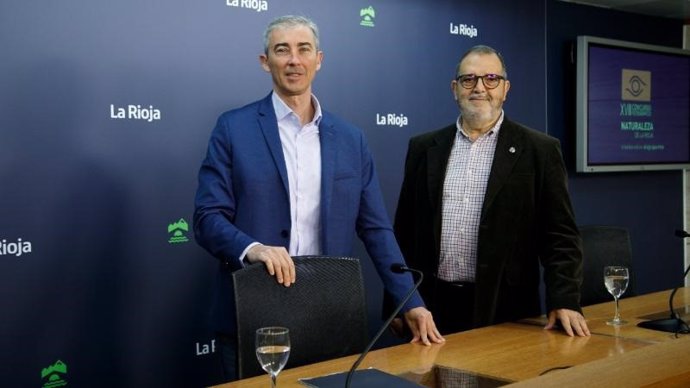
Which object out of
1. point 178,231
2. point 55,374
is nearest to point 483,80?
point 178,231

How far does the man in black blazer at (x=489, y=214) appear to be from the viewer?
108 inches

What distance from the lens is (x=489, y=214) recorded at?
278 cm

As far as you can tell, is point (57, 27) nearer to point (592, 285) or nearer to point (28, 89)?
point (28, 89)

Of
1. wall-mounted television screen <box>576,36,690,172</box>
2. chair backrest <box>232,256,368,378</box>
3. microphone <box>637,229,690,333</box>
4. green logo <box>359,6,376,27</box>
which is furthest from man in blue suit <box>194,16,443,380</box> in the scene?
wall-mounted television screen <box>576,36,690,172</box>

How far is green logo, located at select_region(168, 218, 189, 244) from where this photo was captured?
3516 mm

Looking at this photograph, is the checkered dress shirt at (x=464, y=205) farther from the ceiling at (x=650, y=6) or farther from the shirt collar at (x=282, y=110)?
the ceiling at (x=650, y=6)

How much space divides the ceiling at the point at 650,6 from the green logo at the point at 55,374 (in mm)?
4072

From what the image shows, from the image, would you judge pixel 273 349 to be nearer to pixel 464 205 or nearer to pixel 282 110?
pixel 282 110

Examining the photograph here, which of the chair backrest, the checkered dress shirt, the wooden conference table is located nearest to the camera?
the wooden conference table

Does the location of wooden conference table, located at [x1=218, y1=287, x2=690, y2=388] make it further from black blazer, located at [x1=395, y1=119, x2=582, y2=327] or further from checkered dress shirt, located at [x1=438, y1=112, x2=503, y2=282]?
checkered dress shirt, located at [x1=438, y1=112, x2=503, y2=282]

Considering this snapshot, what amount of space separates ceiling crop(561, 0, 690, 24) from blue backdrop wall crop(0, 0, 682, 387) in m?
2.18

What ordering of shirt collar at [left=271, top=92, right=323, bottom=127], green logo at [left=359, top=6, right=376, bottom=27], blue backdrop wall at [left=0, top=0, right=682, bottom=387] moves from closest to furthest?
shirt collar at [left=271, top=92, right=323, bottom=127], blue backdrop wall at [left=0, top=0, right=682, bottom=387], green logo at [left=359, top=6, right=376, bottom=27]

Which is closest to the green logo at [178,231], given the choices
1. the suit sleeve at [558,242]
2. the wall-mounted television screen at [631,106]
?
the suit sleeve at [558,242]

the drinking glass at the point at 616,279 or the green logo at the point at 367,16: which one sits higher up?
the green logo at the point at 367,16
